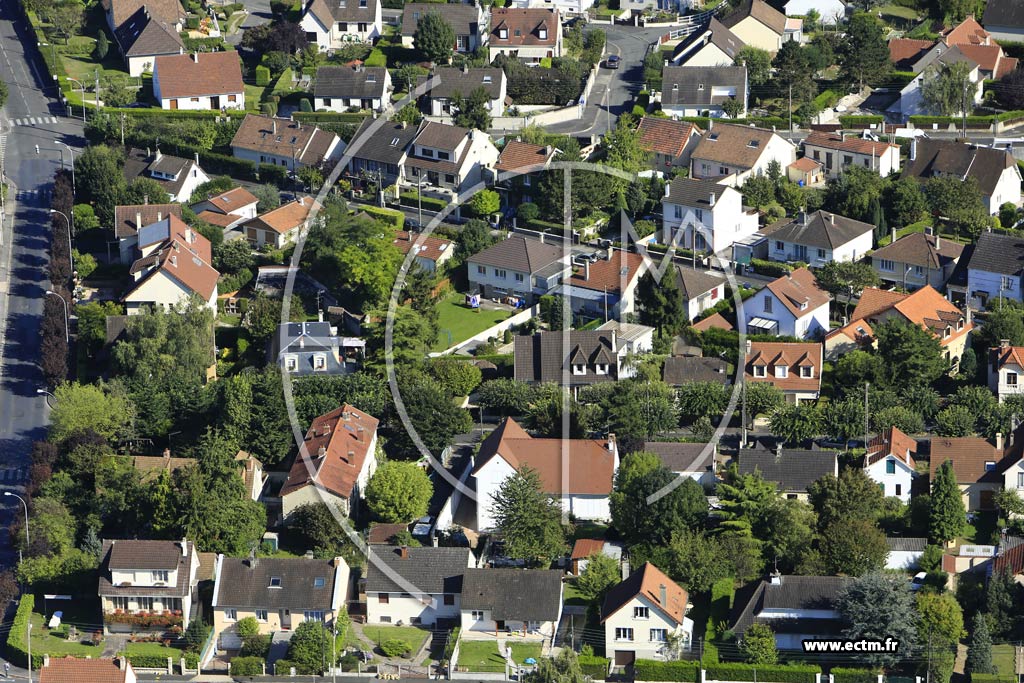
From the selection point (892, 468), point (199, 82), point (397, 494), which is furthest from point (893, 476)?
point (199, 82)

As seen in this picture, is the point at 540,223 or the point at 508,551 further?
the point at 540,223

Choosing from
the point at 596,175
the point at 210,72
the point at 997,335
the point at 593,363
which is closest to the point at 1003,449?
the point at 997,335

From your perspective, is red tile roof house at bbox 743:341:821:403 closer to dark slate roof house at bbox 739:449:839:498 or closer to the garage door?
dark slate roof house at bbox 739:449:839:498

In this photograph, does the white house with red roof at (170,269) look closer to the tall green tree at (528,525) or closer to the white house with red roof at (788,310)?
the tall green tree at (528,525)

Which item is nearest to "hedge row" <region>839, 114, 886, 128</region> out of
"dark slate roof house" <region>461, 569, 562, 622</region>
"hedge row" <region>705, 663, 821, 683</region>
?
"dark slate roof house" <region>461, 569, 562, 622</region>

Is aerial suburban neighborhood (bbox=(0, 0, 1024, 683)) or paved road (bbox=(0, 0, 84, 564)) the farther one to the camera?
paved road (bbox=(0, 0, 84, 564))

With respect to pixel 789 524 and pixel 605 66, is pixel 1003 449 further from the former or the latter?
pixel 605 66

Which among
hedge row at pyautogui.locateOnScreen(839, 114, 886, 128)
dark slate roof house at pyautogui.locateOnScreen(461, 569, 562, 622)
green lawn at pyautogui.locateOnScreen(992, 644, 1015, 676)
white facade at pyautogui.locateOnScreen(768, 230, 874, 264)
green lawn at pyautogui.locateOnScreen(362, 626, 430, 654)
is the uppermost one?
hedge row at pyautogui.locateOnScreen(839, 114, 886, 128)
